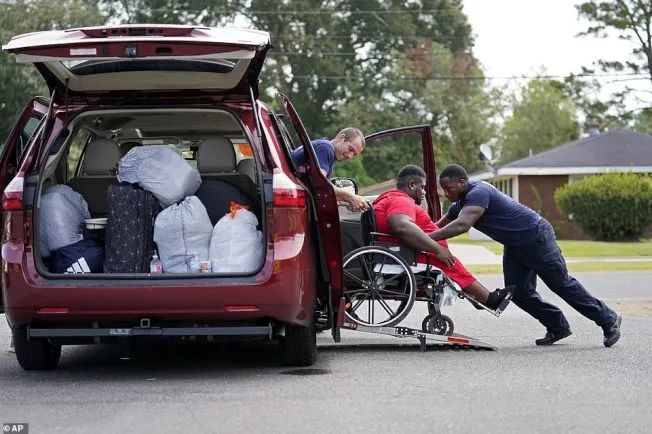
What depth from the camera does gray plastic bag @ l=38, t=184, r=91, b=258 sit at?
8086mm

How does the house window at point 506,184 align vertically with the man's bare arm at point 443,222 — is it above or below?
below

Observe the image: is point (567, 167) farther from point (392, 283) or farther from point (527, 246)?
point (392, 283)

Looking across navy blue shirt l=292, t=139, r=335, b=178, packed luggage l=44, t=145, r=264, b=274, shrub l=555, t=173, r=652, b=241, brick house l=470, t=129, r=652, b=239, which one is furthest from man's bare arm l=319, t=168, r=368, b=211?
brick house l=470, t=129, r=652, b=239

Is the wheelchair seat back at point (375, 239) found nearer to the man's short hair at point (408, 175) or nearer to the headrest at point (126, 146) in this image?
the man's short hair at point (408, 175)

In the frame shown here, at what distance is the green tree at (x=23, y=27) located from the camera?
44.2 metres

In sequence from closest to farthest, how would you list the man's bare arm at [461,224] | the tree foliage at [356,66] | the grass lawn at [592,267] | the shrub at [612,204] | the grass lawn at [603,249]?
the man's bare arm at [461,224], the grass lawn at [592,267], the grass lawn at [603,249], the shrub at [612,204], the tree foliage at [356,66]

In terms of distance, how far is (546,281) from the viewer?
994 cm

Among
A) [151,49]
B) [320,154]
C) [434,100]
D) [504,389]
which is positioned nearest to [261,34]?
[151,49]

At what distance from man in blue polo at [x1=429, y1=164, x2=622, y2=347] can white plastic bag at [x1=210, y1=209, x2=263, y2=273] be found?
2285 millimetres

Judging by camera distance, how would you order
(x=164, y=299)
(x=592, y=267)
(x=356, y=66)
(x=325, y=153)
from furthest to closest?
1. (x=356, y=66)
2. (x=592, y=267)
3. (x=325, y=153)
4. (x=164, y=299)

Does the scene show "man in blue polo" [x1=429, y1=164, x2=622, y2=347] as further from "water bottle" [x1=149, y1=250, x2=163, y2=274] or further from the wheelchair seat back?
"water bottle" [x1=149, y1=250, x2=163, y2=274]

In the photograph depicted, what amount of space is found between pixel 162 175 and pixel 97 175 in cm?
89

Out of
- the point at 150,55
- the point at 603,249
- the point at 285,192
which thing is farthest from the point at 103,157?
the point at 603,249

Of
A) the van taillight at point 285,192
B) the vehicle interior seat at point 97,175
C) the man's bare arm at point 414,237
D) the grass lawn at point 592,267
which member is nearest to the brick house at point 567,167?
the grass lawn at point 592,267
